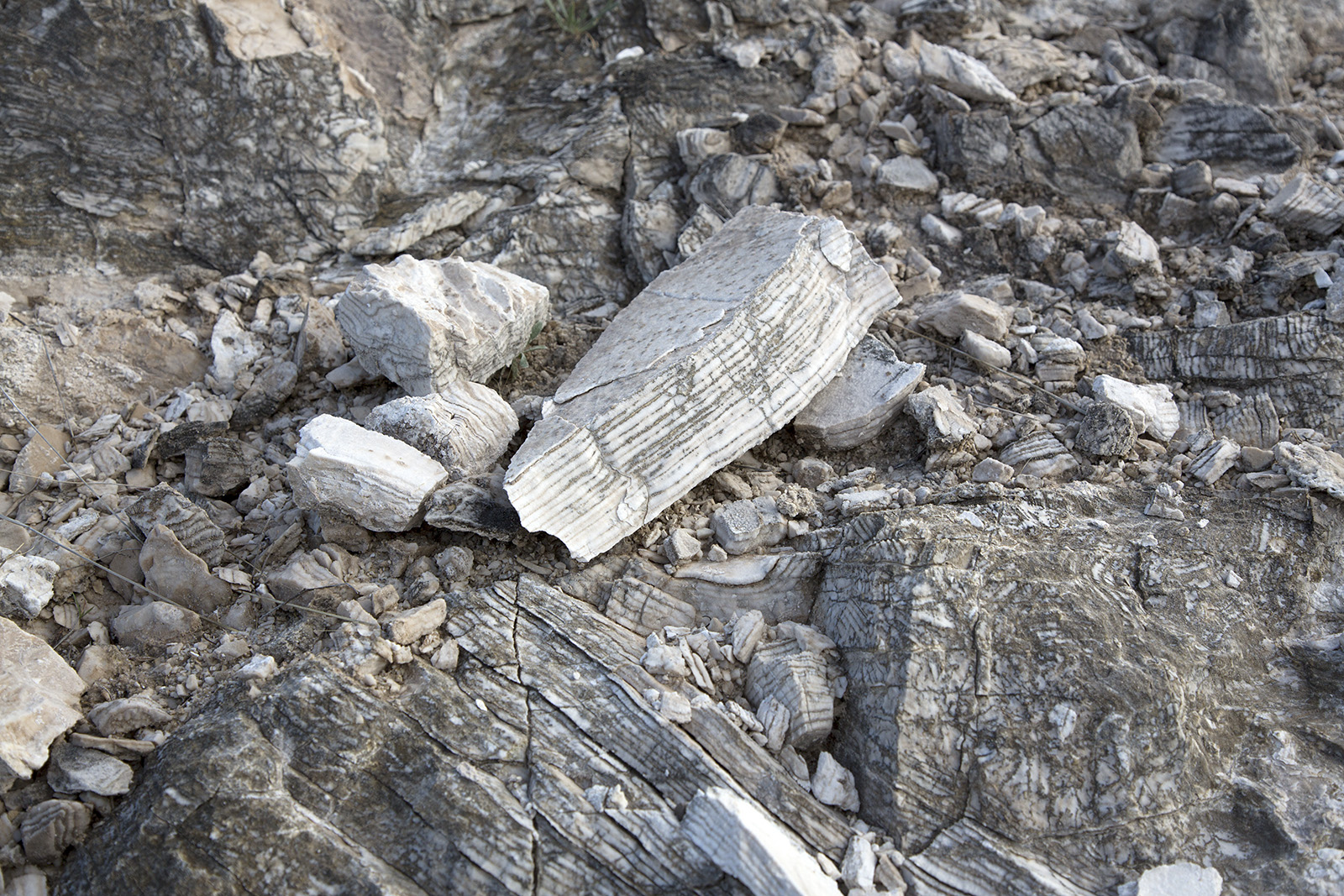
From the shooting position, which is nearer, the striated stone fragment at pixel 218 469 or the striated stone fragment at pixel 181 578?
the striated stone fragment at pixel 181 578

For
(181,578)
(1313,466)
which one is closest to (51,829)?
(181,578)

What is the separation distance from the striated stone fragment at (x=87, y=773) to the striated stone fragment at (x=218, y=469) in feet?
3.33

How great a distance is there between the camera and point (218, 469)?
116 inches

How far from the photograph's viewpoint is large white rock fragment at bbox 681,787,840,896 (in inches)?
73.0

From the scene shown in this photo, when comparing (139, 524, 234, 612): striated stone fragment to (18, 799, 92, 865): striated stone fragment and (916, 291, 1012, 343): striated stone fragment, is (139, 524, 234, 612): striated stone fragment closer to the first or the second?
(18, 799, 92, 865): striated stone fragment

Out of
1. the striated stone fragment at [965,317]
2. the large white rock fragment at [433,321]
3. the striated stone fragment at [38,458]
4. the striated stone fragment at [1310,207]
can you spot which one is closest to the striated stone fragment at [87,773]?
the striated stone fragment at [38,458]

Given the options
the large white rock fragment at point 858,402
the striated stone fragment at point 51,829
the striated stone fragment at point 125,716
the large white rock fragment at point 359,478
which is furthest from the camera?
the large white rock fragment at point 858,402

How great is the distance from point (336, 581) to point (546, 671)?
0.70 meters

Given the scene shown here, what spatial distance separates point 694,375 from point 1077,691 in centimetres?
139

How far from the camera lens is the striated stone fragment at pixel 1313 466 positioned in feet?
8.61

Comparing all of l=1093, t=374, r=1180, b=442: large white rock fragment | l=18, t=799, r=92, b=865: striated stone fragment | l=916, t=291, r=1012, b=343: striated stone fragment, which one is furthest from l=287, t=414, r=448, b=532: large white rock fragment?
l=1093, t=374, r=1180, b=442: large white rock fragment

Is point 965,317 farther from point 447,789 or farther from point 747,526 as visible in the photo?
point 447,789

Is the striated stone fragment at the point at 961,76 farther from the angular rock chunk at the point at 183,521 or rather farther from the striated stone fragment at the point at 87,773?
the striated stone fragment at the point at 87,773

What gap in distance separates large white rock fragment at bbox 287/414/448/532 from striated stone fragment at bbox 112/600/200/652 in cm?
45
